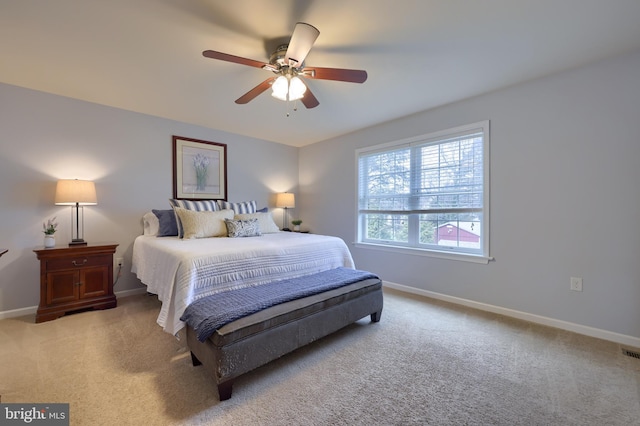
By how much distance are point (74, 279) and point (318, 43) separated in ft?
10.9

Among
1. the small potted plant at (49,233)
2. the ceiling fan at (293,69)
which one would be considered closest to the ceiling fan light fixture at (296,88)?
the ceiling fan at (293,69)

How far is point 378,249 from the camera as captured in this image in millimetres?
3953

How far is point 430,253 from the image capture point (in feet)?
11.0

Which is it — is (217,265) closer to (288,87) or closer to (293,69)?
(288,87)

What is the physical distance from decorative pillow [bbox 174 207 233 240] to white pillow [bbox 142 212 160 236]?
358 mm

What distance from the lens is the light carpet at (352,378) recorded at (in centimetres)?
144

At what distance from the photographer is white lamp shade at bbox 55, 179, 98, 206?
2766 mm

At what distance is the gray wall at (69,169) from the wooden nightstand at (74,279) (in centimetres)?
45

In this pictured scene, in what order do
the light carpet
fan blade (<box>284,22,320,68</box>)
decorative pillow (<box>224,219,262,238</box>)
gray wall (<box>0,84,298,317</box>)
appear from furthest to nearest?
decorative pillow (<box>224,219,262,238</box>)
gray wall (<box>0,84,298,317</box>)
fan blade (<box>284,22,320,68</box>)
the light carpet

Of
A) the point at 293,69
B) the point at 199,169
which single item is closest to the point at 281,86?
the point at 293,69

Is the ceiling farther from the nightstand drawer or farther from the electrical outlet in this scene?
the electrical outlet

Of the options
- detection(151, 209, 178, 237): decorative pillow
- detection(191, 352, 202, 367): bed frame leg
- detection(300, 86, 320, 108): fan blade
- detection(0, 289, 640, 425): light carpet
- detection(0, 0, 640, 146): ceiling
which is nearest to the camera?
detection(0, 289, 640, 425): light carpet

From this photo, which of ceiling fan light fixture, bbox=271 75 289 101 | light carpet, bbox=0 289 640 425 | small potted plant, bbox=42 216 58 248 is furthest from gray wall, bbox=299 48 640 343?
small potted plant, bbox=42 216 58 248

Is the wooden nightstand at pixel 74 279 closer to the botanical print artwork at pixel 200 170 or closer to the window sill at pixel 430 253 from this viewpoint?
the botanical print artwork at pixel 200 170
